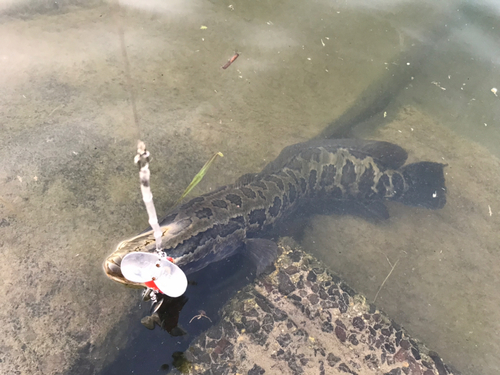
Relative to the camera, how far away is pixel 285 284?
4.17 metres

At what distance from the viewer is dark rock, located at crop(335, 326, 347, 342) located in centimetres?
381

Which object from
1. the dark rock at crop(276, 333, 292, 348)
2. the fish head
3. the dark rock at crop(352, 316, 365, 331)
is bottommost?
the dark rock at crop(352, 316, 365, 331)

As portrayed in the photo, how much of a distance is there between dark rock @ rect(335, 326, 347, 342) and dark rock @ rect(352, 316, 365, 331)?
163 mm

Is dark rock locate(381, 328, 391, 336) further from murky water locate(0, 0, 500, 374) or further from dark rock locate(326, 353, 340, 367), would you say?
murky water locate(0, 0, 500, 374)

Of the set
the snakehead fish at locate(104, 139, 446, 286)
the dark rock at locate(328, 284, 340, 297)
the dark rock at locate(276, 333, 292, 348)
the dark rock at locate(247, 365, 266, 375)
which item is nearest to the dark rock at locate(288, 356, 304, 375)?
the dark rock at locate(276, 333, 292, 348)

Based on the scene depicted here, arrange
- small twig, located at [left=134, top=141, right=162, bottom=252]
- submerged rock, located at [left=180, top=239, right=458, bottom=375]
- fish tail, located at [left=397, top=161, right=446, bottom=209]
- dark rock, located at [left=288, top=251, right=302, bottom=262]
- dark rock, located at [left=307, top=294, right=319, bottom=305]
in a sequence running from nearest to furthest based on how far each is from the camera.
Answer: small twig, located at [left=134, top=141, right=162, bottom=252]
submerged rock, located at [left=180, top=239, right=458, bottom=375]
dark rock, located at [left=307, top=294, right=319, bottom=305]
dark rock, located at [left=288, top=251, right=302, bottom=262]
fish tail, located at [left=397, top=161, right=446, bottom=209]

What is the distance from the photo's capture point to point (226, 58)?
20.7ft

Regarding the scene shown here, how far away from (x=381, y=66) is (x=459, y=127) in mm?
1856

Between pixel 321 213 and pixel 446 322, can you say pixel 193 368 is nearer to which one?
pixel 321 213

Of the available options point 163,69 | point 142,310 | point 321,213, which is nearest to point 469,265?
point 321,213

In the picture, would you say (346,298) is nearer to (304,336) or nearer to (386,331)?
(386,331)

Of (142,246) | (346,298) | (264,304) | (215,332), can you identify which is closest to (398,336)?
(346,298)

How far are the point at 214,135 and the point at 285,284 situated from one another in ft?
8.33

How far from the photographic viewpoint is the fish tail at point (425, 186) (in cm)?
582
